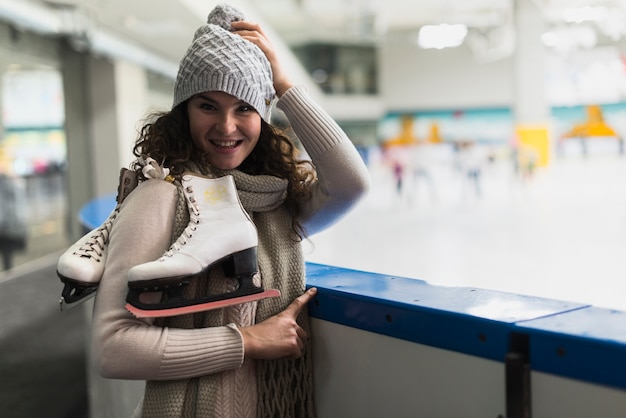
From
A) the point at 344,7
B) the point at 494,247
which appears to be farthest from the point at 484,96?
the point at 494,247

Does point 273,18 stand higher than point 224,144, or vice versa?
point 273,18

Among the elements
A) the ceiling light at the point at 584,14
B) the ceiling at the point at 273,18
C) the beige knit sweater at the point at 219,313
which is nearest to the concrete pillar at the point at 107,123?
the ceiling at the point at 273,18

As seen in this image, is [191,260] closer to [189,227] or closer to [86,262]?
[189,227]

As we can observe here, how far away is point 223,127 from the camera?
1.21 metres

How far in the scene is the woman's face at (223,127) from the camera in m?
1.21

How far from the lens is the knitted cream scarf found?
1.15 meters

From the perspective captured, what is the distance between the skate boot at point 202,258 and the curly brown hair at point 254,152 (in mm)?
86

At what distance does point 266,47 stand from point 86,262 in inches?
20.7

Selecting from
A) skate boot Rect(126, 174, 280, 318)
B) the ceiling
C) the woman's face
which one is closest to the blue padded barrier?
skate boot Rect(126, 174, 280, 318)

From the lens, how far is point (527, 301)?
44.1 inches

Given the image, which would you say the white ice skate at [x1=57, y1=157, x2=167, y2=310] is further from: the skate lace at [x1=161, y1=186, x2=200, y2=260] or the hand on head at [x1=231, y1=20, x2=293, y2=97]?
the hand on head at [x1=231, y1=20, x2=293, y2=97]

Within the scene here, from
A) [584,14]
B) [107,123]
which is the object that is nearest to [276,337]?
[107,123]

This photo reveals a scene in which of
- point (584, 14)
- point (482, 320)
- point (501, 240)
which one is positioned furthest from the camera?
point (584, 14)

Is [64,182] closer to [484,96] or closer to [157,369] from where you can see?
[157,369]
